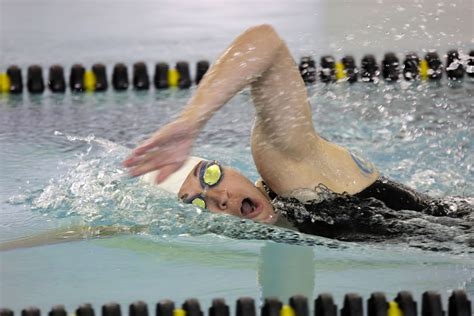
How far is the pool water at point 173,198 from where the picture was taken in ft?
7.94

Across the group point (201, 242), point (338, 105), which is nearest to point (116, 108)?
point (338, 105)

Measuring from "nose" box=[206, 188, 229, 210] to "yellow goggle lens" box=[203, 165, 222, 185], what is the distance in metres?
0.02

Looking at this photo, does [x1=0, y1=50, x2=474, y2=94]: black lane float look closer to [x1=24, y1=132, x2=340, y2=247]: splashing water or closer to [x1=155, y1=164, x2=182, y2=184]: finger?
[x1=24, y1=132, x2=340, y2=247]: splashing water

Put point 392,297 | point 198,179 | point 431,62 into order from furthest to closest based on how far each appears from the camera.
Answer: point 431,62 → point 198,179 → point 392,297

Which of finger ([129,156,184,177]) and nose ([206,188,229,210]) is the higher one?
finger ([129,156,184,177])

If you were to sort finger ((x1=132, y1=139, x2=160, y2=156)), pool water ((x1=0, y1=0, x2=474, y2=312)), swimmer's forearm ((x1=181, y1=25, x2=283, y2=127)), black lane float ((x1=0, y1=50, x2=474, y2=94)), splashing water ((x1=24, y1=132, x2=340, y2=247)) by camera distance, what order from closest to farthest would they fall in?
finger ((x1=132, y1=139, x2=160, y2=156))
swimmer's forearm ((x1=181, y1=25, x2=283, y2=127))
pool water ((x1=0, y1=0, x2=474, y2=312))
splashing water ((x1=24, y1=132, x2=340, y2=247))
black lane float ((x1=0, y1=50, x2=474, y2=94))

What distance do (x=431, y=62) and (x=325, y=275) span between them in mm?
2477

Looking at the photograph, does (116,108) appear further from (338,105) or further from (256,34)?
(256,34)

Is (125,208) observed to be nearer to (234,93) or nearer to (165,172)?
(234,93)

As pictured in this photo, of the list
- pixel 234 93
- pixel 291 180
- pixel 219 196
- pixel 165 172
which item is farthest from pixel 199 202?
pixel 165 172

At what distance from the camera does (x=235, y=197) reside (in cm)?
248

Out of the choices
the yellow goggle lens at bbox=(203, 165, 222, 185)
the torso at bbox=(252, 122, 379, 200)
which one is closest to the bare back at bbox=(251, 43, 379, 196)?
the torso at bbox=(252, 122, 379, 200)

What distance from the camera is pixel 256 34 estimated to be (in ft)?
7.66

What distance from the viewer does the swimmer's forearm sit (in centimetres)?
218
